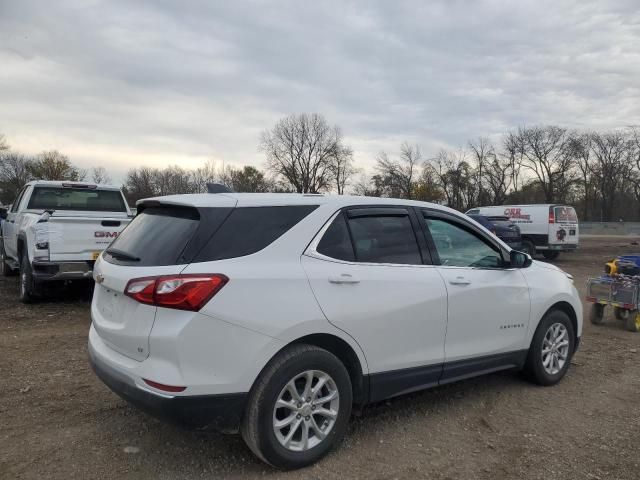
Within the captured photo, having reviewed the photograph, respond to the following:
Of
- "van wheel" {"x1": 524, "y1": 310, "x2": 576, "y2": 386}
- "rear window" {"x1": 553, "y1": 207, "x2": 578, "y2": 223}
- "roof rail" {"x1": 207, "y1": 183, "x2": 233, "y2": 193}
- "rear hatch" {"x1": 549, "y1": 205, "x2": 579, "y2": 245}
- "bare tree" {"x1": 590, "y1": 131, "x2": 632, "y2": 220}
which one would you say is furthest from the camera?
"bare tree" {"x1": 590, "y1": 131, "x2": 632, "y2": 220}

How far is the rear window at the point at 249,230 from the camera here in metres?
2.98

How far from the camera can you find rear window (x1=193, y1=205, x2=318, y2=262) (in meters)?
2.98

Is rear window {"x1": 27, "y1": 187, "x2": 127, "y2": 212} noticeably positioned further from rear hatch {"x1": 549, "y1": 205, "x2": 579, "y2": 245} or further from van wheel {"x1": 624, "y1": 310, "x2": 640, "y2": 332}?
rear hatch {"x1": 549, "y1": 205, "x2": 579, "y2": 245}

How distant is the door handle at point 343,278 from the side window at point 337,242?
13 centimetres

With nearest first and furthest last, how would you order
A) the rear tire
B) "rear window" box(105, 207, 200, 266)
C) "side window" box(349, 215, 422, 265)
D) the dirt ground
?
"rear window" box(105, 207, 200, 266)
the dirt ground
"side window" box(349, 215, 422, 265)
the rear tire

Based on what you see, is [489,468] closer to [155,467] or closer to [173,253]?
[155,467]

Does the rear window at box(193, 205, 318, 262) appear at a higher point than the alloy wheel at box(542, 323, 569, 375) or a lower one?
higher

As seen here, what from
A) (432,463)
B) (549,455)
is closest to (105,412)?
(432,463)

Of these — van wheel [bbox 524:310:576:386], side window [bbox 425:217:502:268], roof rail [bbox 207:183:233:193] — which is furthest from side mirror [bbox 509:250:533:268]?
roof rail [bbox 207:183:233:193]

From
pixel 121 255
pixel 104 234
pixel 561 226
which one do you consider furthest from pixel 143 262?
pixel 561 226

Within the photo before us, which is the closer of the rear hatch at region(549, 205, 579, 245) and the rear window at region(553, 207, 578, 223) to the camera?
the rear hatch at region(549, 205, 579, 245)

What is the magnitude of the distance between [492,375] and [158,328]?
3.59 m

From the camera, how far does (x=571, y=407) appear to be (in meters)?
4.29

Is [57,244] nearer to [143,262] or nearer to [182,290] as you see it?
[143,262]
